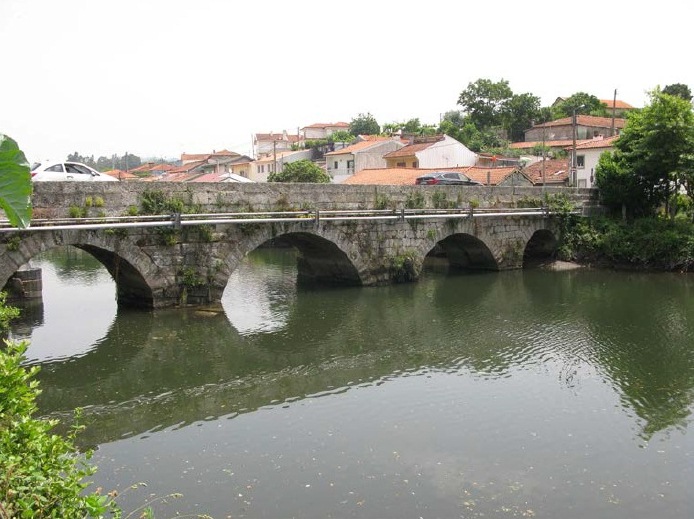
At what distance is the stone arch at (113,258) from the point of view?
1485 cm

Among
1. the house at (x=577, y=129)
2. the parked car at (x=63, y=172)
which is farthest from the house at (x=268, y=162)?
the parked car at (x=63, y=172)

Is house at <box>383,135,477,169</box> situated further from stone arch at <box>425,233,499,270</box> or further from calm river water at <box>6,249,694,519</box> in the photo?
calm river water at <box>6,249,694,519</box>

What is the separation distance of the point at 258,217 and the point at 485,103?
5534 centimetres

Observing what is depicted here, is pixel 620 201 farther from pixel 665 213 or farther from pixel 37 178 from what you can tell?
pixel 37 178

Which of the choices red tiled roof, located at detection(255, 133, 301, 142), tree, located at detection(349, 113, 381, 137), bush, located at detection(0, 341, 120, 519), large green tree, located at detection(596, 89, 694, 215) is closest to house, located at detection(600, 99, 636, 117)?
tree, located at detection(349, 113, 381, 137)

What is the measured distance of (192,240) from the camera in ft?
57.9

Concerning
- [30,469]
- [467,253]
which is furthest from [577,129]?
[30,469]

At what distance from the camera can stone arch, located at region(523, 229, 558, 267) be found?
2786 centimetres

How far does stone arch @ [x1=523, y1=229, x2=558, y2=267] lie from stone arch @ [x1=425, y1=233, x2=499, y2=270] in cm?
238

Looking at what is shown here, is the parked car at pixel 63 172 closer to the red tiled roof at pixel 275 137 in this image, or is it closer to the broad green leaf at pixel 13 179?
the broad green leaf at pixel 13 179

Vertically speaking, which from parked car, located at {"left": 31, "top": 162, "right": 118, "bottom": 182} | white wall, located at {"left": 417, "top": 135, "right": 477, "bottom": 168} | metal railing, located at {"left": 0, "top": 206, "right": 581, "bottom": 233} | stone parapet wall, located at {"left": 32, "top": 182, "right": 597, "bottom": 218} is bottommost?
metal railing, located at {"left": 0, "top": 206, "right": 581, "bottom": 233}

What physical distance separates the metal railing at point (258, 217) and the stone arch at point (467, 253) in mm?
1542

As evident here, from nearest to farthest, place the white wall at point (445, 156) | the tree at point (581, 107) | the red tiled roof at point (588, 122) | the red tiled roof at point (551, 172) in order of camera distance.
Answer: the red tiled roof at point (551, 172), the white wall at point (445, 156), the red tiled roof at point (588, 122), the tree at point (581, 107)

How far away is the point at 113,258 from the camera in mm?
17609
